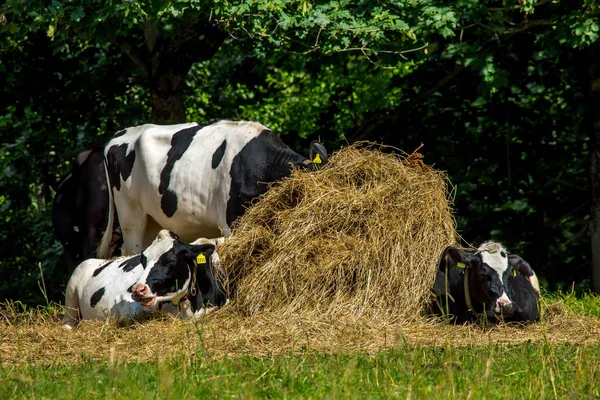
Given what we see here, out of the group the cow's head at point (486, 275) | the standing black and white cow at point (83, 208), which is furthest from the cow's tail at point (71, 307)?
the cow's head at point (486, 275)

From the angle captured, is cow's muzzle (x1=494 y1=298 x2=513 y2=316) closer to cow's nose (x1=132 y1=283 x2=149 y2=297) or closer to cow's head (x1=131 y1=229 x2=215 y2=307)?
cow's head (x1=131 y1=229 x2=215 y2=307)

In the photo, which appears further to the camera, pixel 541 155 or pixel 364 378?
pixel 541 155

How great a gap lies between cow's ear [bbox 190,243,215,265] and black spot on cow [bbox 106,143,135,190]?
8.20 feet

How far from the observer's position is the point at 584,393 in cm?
588

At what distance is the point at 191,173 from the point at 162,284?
1987 millimetres

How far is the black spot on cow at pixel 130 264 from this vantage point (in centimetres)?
1005

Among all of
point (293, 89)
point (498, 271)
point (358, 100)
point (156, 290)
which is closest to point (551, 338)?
point (498, 271)

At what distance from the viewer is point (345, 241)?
9531 millimetres

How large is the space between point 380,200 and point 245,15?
8.80ft

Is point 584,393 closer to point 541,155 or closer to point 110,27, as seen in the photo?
point 110,27

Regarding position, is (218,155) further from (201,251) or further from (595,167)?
(595,167)

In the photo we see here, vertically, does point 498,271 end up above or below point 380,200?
below

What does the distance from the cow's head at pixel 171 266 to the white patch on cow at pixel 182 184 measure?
0.92 metres

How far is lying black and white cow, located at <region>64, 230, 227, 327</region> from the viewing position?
30.7 ft
